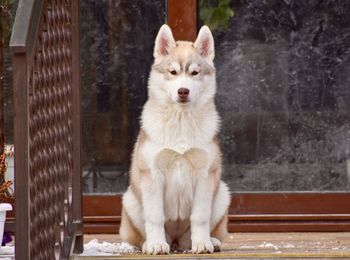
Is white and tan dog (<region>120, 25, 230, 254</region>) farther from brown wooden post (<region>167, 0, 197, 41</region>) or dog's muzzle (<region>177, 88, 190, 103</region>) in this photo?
brown wooden post (<region>167, 0, 197, 41</region>)

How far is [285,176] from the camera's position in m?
7.17

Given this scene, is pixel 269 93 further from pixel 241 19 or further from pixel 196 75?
pixel 196 75

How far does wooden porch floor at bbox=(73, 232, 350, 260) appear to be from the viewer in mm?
4848

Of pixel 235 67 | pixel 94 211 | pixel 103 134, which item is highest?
pixel 235 67

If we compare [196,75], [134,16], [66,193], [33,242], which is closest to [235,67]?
[134,16]

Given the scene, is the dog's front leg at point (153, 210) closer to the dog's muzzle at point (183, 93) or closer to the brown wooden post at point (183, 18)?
the dog's muzzle at point (183, 93)

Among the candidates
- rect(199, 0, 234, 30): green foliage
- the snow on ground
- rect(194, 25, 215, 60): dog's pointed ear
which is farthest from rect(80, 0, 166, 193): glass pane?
rect(194, 25, 215, 60): dog's pointed ear

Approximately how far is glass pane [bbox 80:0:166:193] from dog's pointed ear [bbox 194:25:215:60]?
6.14ft

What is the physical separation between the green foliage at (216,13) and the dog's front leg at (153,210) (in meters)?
2.21

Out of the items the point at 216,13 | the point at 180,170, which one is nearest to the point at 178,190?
the point at 180,170

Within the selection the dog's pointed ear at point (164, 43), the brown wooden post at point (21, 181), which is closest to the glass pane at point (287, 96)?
the dog's pointed ear at point (164, 43)

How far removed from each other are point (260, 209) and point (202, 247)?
6.89ft

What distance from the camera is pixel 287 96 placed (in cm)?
718

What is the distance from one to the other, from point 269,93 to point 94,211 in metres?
1.55
